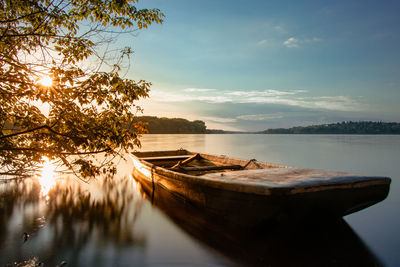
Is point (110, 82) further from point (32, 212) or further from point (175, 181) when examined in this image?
point (32, 212)

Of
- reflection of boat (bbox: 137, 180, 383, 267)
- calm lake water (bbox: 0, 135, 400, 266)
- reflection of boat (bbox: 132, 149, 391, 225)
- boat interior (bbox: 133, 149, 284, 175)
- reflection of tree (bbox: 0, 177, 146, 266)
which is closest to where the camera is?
Result: reflection of boat (bbox: 132, 149, 391, 225)

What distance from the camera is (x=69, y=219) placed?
7.72 meters

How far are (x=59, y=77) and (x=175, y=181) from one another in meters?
4.40

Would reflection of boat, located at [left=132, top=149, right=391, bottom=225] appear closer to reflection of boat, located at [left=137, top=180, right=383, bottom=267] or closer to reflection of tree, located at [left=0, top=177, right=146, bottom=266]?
reflection of boat, located at [left=137, top=180, right=383, bottom=267]

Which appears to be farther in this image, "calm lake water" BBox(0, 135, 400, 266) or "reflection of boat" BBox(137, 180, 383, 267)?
"calm lake water" BBox(0, 135, 400, 266)

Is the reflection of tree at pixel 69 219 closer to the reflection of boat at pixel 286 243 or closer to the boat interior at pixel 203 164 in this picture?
the reflection of boat at pixel 286 243

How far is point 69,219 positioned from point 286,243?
6.18 m

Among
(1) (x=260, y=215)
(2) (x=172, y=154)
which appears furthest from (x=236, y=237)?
(2) (x=172, y=154)

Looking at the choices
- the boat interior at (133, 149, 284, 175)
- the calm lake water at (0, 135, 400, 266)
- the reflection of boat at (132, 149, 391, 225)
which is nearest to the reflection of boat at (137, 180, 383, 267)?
the calm lake water at (0, 135, 400, 266)

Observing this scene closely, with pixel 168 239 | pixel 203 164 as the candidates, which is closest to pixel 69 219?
pixel 168 239

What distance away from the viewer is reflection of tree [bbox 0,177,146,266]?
570 cm

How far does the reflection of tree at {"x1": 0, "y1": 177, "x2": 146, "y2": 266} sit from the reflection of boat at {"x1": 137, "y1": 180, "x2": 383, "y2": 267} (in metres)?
1.84

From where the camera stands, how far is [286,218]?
5090 millimetres

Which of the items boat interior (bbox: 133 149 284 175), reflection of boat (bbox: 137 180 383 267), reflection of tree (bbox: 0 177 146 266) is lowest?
reflection of tree (bbox: 0 177 146 266)
